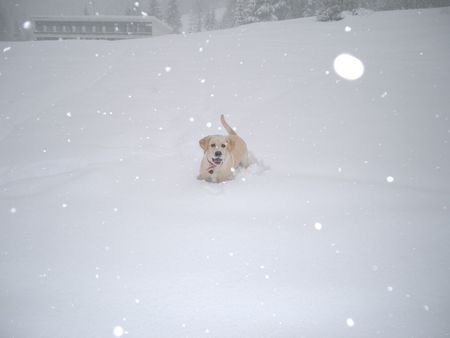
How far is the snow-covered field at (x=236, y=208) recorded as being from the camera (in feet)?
5.50

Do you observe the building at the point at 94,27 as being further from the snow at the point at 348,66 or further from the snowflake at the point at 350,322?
the snowflake at the point at 350,322

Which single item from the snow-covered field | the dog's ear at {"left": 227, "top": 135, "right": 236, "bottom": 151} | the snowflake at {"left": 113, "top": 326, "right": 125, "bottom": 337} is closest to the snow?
the snow-covered field

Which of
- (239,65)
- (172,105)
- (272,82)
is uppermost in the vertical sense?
(239,65)

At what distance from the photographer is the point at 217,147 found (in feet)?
12.9

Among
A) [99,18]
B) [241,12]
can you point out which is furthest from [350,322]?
[99,18]

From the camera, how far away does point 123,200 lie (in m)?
3.16

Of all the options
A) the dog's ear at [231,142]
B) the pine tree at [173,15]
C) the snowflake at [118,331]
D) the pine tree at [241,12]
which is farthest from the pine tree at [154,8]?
the snowflake at [118,331]

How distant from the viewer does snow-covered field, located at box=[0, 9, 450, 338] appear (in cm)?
168

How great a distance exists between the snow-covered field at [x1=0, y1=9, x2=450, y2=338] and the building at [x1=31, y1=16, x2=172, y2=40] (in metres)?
34.0

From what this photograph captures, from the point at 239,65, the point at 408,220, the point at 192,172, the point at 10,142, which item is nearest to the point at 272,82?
the point at 239,65

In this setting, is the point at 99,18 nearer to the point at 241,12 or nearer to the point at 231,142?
the point at 241,12

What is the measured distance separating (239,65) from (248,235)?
8365mm

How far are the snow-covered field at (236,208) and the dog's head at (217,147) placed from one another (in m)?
0.42

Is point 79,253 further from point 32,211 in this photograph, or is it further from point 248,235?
point 248,235
